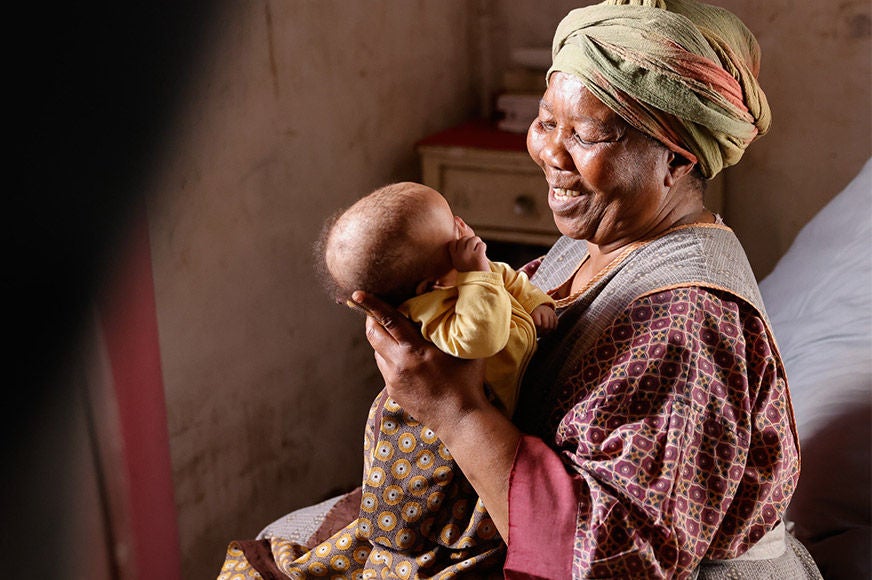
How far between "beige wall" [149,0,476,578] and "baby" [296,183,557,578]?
0.86 metres

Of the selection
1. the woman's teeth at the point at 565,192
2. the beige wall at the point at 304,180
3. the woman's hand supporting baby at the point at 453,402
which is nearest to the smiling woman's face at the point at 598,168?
the woman's teeth at the point at 565,192

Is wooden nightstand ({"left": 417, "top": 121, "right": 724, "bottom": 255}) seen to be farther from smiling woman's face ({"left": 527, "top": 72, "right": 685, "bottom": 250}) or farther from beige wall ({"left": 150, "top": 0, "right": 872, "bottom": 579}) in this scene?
smiling woman's face ({"left": 527, "top": 72, "right": 685, "bottom": 250})

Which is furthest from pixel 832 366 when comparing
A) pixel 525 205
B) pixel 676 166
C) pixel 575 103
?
pixel 525 205

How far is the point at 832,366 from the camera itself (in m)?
1.77

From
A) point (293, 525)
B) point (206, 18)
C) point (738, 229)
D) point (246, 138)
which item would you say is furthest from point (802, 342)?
point (206, 18)

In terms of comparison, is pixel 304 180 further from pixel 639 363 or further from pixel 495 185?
pixel 639 363

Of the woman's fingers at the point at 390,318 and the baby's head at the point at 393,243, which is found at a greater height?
the baby's head at the point at 393,243

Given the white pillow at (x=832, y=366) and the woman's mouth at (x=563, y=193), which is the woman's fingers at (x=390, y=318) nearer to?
the woman's mouth at (x=563, y=193)

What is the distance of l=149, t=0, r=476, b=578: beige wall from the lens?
6.63 feet

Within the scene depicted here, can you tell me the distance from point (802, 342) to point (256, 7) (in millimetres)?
1264

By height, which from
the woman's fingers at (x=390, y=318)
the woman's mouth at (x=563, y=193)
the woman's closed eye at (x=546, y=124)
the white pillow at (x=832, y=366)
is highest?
the woman's closed eye at (x=546, y=124)

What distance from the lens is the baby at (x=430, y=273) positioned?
1.10m

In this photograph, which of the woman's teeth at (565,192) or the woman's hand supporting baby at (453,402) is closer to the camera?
the woman's hand supporting baby at (453,402)

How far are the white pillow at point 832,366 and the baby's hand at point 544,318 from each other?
2.00 feet
